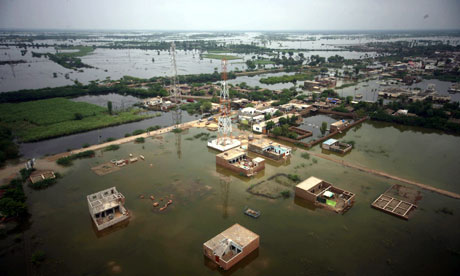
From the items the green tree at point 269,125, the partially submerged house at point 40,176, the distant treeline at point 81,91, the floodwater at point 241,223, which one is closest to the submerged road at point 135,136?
the floodwater at point 241,223

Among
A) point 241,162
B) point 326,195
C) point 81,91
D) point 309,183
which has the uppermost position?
point 81,91

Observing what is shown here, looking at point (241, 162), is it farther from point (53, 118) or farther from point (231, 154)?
point (53, 118)

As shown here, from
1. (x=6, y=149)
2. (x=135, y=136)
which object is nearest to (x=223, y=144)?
(x=135, y=136)

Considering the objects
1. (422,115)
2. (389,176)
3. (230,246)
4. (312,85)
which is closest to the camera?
(230,246)

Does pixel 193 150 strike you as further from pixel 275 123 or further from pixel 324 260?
pixel 324 260

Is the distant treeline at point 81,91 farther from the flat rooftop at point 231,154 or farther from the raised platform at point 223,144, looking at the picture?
the flat rooftop at point 231,154

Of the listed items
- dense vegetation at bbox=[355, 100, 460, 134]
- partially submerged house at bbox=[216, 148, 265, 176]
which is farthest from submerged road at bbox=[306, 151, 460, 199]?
dense vegetation at bbox=[355, 100, 460, 134]
